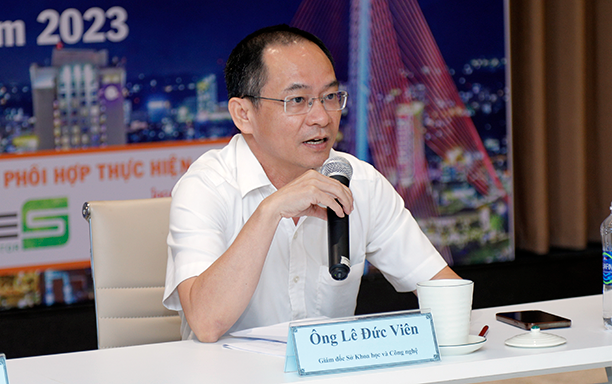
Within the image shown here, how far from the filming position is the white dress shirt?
4.84ft

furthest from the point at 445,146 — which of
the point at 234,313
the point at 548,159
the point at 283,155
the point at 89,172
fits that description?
the point at 234,313

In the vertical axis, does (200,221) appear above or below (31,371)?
above

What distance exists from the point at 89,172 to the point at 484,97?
1.94m

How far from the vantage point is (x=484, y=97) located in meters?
3.46

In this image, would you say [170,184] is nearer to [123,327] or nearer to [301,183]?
[123,327]

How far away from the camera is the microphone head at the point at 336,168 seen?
1.35 m

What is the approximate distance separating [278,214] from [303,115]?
0.87ft

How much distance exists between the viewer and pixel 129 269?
1636mm

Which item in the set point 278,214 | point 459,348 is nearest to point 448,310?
point 459,348

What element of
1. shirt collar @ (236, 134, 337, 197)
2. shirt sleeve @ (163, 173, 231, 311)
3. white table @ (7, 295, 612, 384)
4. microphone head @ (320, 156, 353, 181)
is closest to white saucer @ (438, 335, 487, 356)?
white table @ (7, 295, 612, 384)

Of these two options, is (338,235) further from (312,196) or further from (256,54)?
(256,54)

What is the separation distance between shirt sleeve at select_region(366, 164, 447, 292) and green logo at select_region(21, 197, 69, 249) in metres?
1.61

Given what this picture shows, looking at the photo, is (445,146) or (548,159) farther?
(548,159)

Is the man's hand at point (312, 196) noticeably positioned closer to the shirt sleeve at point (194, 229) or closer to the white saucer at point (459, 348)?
the shirt sleeve at point (194, 229)
